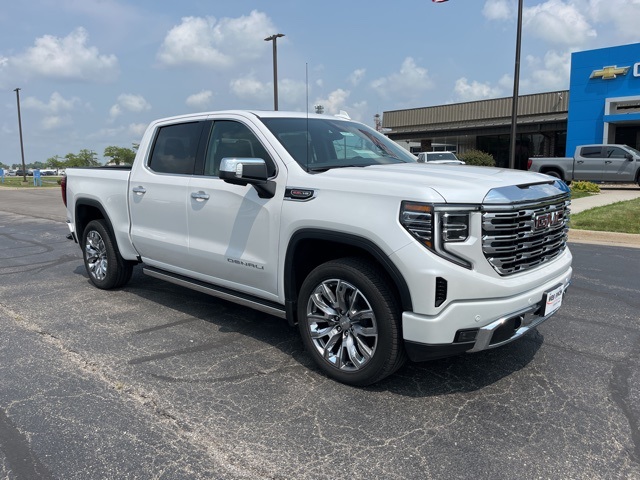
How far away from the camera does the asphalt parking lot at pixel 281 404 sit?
281 centimetres

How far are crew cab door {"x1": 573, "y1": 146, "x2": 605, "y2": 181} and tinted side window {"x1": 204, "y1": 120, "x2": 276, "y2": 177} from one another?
1960cm

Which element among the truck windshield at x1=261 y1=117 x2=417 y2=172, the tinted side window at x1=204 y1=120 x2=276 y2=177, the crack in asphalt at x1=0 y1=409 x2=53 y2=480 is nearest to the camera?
the crack in asphalt at x1=0 y1=409 x2=53 y2=480

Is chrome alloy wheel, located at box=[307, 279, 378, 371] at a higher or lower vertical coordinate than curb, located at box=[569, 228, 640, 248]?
higher

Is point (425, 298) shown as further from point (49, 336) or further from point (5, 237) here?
point (5, 237)

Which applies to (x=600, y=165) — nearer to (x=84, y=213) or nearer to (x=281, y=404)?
(x=84, y=213)

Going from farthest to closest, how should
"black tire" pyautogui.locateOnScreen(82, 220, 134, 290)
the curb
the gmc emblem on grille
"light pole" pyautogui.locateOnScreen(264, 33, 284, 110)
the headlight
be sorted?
"light pole" pyautogui.locateOnScreen(264, 33, 284, 110) → the curb → "black tire" pyautogui.locateOnScreen(82, 220, 134, 290) → the gmc emblem on grille → the headlight

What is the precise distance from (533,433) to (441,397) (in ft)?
2.06

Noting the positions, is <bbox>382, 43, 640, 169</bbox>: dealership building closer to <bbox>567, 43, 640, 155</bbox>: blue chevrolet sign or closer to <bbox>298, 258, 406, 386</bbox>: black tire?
<bbox>567, 43, 640, 155</bbox>: blue chevrolet sign

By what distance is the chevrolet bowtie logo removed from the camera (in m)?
25.7

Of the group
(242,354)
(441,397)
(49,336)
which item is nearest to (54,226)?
(49,336)

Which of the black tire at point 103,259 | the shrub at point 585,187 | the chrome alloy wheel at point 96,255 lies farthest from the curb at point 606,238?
the shrub at point 585,187

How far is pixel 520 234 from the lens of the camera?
3.38m

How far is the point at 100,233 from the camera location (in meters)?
6.12

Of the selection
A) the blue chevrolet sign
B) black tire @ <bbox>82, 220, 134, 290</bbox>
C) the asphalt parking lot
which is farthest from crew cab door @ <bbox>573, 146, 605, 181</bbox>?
black tire @ <bbox>82, 220, 134, 290</bbox>
